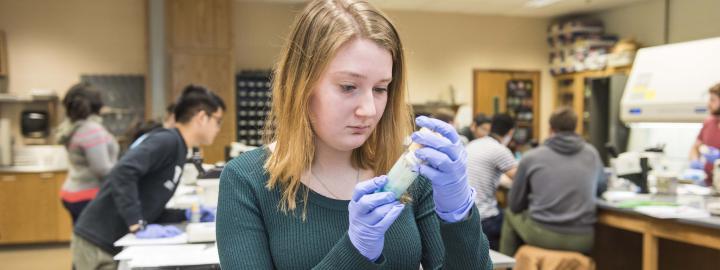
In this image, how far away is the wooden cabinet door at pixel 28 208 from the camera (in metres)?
6.24

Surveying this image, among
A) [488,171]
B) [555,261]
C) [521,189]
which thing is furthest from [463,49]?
[555,261]

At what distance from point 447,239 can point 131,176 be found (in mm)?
1957

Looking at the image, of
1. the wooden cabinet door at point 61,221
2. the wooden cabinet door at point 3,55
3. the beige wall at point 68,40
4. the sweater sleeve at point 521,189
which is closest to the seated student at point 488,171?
the sweater sleeve at point 521,189

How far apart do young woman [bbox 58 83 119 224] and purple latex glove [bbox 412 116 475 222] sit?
3279 millimetres

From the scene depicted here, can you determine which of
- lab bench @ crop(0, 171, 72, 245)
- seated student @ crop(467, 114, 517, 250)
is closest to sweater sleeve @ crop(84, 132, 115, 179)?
seated student @ crop(467, 114, 517, 250)

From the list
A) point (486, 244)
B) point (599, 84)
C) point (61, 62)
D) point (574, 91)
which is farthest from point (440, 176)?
A: point (574, 91)

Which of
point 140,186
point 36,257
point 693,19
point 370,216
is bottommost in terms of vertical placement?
point 36,257

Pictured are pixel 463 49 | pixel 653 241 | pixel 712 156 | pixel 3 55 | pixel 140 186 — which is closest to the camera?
pixel 140 186

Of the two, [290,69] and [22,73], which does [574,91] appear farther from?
[290,69]

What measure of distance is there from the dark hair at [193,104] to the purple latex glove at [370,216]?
2.10m

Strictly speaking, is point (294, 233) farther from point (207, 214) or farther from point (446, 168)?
point (207, 214)

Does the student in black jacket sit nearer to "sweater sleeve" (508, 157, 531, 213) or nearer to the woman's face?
the woman's face

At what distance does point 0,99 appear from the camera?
666 cm

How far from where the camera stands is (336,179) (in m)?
1.23
